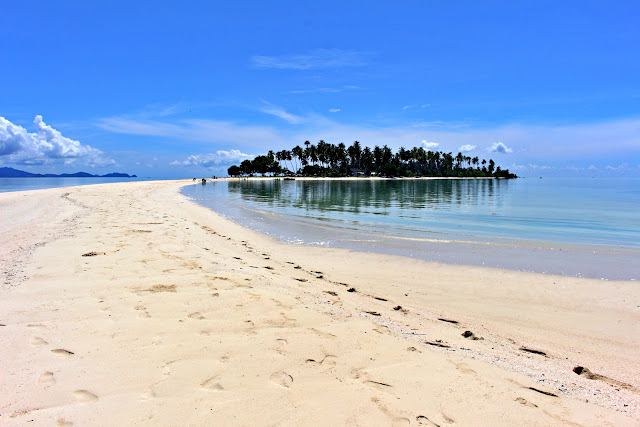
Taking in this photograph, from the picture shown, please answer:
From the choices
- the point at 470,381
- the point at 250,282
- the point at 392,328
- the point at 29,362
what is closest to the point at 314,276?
the point at 250,282

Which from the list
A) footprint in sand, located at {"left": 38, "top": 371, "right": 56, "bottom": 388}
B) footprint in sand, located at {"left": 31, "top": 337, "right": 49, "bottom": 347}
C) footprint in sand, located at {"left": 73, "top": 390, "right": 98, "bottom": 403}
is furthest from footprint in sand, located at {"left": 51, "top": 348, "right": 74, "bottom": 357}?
footprint in sand, located at {"left": 73, "top": 390, "right": 98, "bottom": 403}

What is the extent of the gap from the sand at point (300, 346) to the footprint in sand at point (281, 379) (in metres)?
0.02

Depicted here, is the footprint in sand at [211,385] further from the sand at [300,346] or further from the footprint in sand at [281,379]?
the footprint in sand at [281,379]

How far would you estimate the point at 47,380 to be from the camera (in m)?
3.27

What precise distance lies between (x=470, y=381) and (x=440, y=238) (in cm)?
1148

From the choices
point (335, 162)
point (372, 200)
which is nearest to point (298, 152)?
point (335, 162)

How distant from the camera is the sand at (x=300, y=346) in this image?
121 inches

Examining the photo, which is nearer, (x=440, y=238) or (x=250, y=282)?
(x=250, y=282)

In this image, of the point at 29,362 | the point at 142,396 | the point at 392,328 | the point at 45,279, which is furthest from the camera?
the point at 45,279

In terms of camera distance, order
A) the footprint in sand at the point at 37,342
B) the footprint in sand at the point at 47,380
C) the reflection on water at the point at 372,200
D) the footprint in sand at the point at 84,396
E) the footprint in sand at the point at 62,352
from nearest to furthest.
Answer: the footprint in sand at the point at 84,396
the footprint in sand at the point at 47,380
the footprint in sand at the point at 62,352
the footprint in sand at the point at 37,342
the reflection on water at the point at 372,200

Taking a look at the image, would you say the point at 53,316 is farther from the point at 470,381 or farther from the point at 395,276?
the point at 395,276

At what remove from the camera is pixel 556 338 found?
5203 millimetres

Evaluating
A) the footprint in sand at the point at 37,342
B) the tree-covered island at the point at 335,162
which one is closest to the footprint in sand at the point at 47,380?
the footprint in sand at the point at 37,342

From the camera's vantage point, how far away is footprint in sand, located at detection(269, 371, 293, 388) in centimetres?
340
